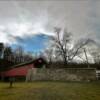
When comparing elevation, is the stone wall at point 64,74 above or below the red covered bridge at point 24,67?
below

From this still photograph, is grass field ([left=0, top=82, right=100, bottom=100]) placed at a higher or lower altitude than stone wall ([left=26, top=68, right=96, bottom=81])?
lower

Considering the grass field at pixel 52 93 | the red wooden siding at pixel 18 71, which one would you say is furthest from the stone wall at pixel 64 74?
the grass field at pixel 52 93

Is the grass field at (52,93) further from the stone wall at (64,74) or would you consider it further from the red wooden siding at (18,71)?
the red wooden siding at (18,71)

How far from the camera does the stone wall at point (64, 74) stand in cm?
2045

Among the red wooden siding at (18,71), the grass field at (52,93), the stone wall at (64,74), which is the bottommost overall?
the grass field at (52,93)

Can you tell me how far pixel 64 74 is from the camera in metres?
22.3

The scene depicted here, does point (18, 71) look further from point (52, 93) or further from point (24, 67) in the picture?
point (52, 93)

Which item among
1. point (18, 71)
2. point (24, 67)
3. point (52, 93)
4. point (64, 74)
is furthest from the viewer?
point (18, 71)

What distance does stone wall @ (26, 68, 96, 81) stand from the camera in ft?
67.1

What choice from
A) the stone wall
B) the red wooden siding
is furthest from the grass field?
the red wooden siding

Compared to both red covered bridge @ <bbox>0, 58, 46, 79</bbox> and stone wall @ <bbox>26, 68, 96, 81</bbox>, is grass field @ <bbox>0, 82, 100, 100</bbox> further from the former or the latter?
red covered bridge @ <bbox>0, 58, 46, 79</bbox>

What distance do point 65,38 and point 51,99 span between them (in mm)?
36881

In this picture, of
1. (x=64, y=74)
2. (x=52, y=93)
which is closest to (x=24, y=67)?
(x=64, y=74)

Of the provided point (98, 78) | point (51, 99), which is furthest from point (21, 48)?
point (51, 99)
